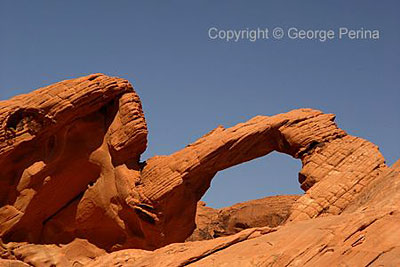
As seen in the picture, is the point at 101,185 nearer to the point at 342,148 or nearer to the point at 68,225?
the point at 68,225

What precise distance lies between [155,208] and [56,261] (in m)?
3.02

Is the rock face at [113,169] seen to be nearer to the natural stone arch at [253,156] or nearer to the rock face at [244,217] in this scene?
the natural stone arch at [253,156]

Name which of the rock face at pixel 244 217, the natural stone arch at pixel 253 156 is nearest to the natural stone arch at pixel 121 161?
the natural stone arch at pixel 253 156

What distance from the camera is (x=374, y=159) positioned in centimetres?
1716

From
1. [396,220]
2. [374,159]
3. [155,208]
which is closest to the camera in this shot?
[396,220]

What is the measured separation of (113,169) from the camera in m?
19.1

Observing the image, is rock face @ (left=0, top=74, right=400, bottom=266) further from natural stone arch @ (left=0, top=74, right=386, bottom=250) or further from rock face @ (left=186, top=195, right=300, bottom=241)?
rock face @ (left=186, top=195, right=300, bottom=241)

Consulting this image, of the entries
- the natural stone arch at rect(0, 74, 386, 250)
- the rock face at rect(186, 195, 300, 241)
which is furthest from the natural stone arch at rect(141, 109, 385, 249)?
the rock face at rect(186, 195, 300, 241)

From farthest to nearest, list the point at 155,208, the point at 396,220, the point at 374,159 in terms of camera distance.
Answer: the point at 155,208
the point at 374,159
the point at 396,220

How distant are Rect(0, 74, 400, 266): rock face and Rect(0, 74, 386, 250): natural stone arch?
28 millimetres

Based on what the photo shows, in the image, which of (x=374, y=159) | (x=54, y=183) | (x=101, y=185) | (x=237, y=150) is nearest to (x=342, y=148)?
(x=374, y=159)

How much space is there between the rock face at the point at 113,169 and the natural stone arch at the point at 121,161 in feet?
0.09

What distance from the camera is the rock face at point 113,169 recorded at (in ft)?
57.9

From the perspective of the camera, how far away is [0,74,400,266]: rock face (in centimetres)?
1764
